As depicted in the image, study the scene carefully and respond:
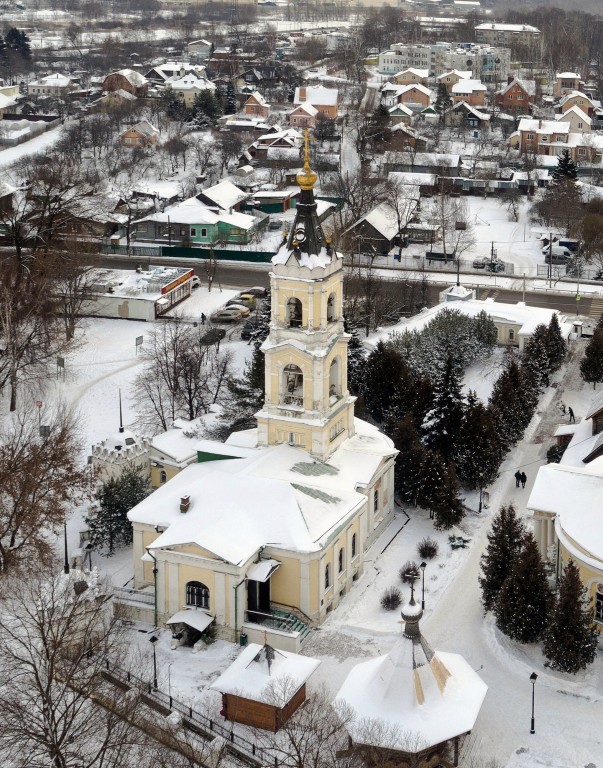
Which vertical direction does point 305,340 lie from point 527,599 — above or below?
above

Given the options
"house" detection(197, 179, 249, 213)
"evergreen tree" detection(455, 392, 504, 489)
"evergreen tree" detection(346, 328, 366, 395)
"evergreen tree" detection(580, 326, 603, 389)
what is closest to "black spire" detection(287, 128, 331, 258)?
"evergreen tree" detection(455, 392, 504, 489)

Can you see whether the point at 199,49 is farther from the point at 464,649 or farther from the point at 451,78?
the point at 464,649

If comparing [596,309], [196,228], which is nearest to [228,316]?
Result: [196,228]

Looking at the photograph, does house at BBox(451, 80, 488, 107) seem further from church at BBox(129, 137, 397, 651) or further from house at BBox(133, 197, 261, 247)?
church at BBox(129, 137, 397, 651)

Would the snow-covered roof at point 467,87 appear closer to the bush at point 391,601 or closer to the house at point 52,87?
the house at point 52,87

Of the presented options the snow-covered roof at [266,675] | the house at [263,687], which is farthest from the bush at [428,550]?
the house at [263,687]

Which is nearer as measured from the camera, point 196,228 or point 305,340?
point 305,340
